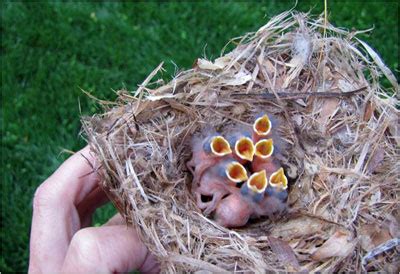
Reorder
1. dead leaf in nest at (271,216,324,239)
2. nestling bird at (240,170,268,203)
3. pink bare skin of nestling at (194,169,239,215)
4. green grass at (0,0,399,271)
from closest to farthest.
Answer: dead leaf in nest at (271,216,324,239), nestling bird at (240,170,268,203), pink bare skin of nestling at (194,169,239,215), green grass at (0,0,399,271)

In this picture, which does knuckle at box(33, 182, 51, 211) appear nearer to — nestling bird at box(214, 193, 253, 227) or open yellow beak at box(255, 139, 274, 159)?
nestling bird at box(214, 193, 253, 227)

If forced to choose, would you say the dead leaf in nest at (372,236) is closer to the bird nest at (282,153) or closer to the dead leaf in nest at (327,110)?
the bird nest at (282,153)

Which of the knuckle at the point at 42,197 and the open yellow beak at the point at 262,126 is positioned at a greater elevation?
the knuckle at the point at 42,197

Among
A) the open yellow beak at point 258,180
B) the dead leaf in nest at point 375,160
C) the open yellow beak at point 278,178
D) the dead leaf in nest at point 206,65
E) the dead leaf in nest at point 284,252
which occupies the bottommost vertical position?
the dead leaf in nest at point 284,252

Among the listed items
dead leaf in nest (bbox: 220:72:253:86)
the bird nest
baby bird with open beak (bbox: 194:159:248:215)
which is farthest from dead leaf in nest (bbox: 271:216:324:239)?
dead leaf in nest (bbox: 220:72:253:86)

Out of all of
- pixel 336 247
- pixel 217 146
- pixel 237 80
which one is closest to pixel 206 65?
pixel 237 80

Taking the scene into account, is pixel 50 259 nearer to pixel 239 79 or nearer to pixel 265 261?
pixel 265 261

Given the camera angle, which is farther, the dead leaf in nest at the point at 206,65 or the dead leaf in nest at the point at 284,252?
the dead leaf in nest at the point at 206,65

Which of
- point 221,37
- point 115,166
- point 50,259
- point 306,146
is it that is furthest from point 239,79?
point 221,37

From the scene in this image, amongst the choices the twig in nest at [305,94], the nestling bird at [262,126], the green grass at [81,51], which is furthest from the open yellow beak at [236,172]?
the green grass at [81,51]
